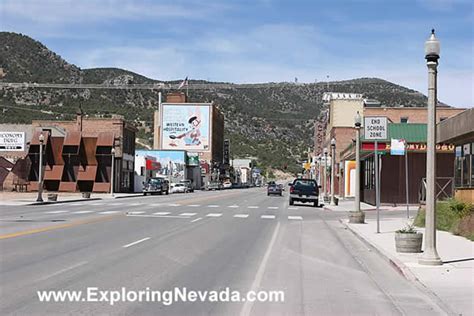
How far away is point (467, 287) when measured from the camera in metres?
11.3

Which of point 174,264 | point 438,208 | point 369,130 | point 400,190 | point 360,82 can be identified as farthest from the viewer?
point 360,82

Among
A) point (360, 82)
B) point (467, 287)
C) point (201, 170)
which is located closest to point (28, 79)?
point (201, 170)

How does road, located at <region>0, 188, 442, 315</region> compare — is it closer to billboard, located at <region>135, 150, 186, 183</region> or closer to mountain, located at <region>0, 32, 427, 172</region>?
billboard, located at <region>135, 150, 186, 183</region>

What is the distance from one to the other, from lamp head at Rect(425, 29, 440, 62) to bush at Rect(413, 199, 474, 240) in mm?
7748

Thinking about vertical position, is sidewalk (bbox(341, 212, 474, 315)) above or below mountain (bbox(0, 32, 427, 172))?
below

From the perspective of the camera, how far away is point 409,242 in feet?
51.1

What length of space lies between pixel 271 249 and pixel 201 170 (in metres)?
127

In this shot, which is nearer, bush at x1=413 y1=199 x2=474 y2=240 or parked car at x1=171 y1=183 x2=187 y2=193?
bush at x1=413 y1=199 x2=474 y2=240

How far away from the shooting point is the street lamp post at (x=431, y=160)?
13570mm

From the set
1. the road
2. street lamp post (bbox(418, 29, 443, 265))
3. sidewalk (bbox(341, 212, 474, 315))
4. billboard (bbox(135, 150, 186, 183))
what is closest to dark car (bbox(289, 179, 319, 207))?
the road

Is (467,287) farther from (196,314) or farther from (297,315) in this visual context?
(196,314)

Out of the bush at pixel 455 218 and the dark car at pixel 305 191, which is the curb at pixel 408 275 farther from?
the dark car at pixel 305 191

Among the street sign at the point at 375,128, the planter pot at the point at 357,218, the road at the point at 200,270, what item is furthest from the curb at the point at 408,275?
the planter pot at the point at 357,218

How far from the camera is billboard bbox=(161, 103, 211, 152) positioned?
152 metres
